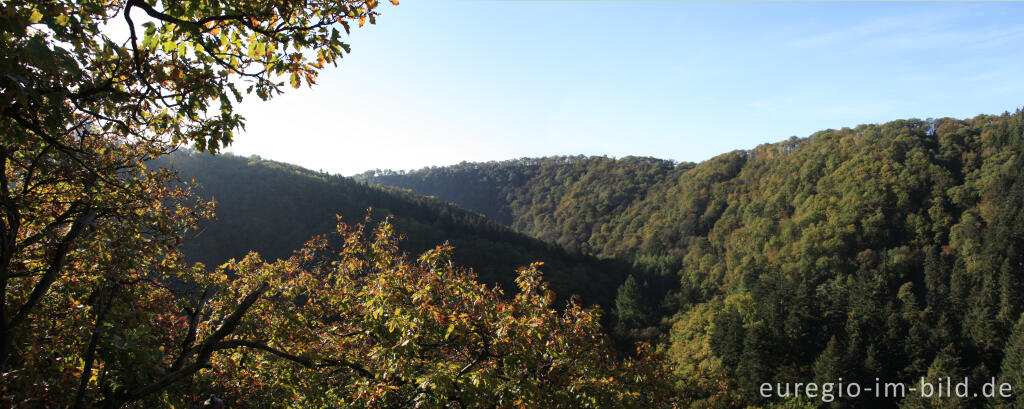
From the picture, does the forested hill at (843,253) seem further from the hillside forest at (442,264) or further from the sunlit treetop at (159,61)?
the sunlit treetop at (159,61)

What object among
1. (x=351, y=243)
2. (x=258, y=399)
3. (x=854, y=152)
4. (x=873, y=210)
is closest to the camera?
(x=258, y=399)

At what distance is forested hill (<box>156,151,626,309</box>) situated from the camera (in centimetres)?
8331

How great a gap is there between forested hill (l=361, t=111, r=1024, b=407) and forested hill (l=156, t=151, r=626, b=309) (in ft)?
40.3

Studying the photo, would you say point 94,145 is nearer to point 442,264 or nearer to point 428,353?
point 428,353

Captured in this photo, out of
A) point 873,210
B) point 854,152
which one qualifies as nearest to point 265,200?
point 873,210

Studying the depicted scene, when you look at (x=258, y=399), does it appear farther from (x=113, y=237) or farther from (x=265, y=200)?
(x=265, y=200)

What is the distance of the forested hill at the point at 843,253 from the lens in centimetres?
5850

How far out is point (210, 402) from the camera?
407 centimetres

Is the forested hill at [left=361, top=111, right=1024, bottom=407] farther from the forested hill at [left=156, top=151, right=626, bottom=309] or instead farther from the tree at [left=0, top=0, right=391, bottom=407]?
the tree at [left=0, top=0, right=391, bottom=407]

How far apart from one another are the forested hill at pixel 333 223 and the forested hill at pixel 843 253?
12.3 meters

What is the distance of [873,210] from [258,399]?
360 feet

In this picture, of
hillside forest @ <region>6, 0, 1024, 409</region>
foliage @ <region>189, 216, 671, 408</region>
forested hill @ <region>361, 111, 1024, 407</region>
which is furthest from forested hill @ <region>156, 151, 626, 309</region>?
foliage @ <region>189, 216, 671, 408</region>

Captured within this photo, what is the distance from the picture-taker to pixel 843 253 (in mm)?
88938

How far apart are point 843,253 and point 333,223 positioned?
87495 millimetres
